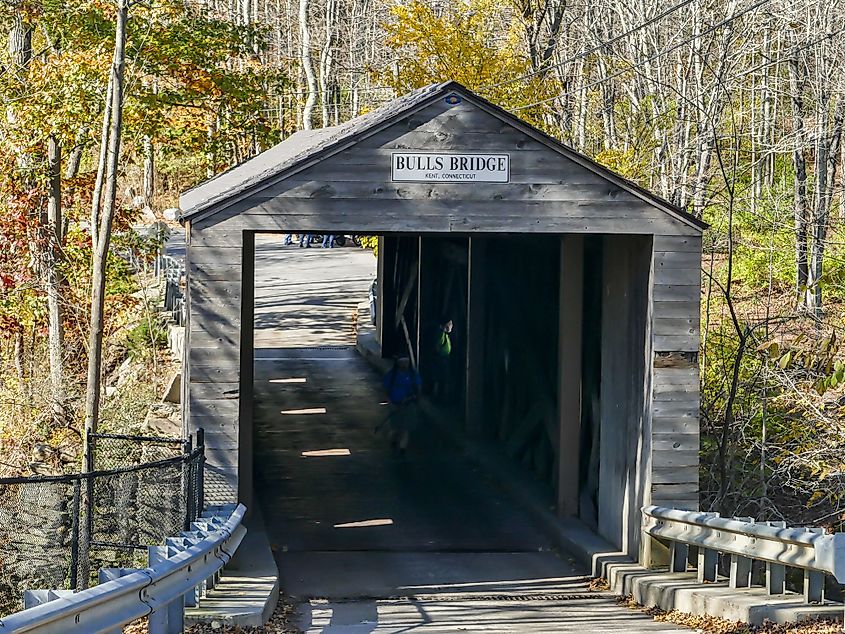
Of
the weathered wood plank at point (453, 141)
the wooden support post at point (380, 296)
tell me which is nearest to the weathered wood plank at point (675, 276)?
the weathered wood plank at point (453, 141)

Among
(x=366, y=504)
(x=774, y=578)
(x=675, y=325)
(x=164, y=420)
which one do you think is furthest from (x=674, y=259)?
(x=164, y=420)

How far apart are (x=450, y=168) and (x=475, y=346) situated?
27.0 feet

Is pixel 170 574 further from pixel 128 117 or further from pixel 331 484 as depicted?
pixel 128 117

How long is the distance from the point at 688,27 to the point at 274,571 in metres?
15.0

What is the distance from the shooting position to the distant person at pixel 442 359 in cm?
2094

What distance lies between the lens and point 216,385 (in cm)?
1046

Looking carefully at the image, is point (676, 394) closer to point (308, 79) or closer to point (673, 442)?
point (673, 442)

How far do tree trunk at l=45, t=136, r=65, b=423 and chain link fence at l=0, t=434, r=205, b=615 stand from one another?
1112cm

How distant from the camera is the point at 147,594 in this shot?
652 centimetres

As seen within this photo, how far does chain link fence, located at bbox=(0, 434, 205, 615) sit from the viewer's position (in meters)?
8.46

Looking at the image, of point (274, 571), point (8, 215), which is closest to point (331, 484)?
point (274, 571)

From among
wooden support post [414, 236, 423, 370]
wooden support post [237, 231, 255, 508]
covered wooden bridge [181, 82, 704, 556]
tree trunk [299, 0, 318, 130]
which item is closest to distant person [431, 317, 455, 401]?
wooden support post [414, 236, 423, 370]

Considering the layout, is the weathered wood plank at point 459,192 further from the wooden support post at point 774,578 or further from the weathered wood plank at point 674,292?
the wooden support post at point 774,578

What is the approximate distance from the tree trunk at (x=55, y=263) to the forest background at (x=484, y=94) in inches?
2.5
